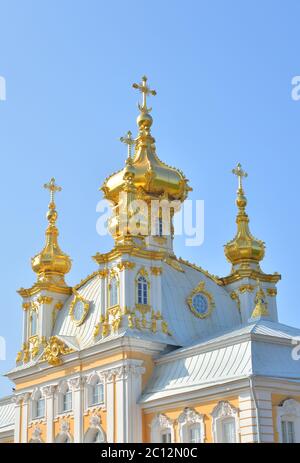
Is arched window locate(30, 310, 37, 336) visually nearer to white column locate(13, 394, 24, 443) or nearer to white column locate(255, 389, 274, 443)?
white column locate(13, 394, 24, 443)

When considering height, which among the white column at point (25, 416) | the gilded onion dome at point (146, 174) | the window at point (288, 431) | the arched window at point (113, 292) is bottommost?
the window at point (288, 431)

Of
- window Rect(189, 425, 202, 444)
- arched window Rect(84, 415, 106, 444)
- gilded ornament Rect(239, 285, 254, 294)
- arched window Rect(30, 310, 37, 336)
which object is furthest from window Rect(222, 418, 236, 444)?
arched window Rect(30, 310, 37, 336)

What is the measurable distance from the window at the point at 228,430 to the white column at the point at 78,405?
614cm

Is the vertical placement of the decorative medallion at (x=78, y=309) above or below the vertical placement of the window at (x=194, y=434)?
above

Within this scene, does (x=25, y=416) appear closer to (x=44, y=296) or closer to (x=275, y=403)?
(x=44, y=296)

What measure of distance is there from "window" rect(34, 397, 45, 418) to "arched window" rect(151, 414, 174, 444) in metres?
5.89

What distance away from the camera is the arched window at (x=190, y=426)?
79.3 ft

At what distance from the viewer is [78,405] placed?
93.0 feet

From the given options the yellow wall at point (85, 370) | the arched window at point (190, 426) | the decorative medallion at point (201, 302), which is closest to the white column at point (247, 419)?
the arched window at point (190, 426)

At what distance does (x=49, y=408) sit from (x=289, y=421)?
968 centimetres

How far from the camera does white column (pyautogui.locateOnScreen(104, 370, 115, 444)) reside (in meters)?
26.7

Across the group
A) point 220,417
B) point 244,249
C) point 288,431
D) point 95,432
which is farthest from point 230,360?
point 244,249

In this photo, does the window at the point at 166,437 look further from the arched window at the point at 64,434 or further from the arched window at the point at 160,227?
the arched window at the point at 160,227

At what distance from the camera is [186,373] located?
84.2 feet
